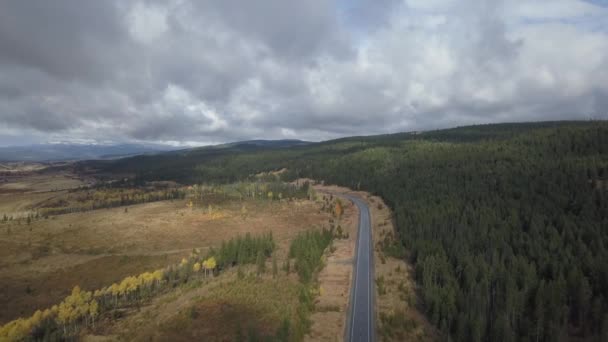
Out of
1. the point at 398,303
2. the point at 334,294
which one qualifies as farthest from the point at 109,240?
the point at 398,303

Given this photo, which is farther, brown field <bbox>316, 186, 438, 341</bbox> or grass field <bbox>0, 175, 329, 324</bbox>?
grass field <bbox>0, 175, 329, 324</bbox>

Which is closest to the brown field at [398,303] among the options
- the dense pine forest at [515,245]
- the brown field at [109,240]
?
the dense pine forest at [515,245]

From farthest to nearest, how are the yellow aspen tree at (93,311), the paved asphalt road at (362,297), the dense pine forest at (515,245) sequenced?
the yellow aspen tree at (93,311), the dense pine forest at (515,245), the paved asphalt road at (362,297)

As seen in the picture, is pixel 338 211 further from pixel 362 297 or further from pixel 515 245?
pixel 362 297

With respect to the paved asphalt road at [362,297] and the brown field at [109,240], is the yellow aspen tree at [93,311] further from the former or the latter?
the paved asphalt road at [362,297]

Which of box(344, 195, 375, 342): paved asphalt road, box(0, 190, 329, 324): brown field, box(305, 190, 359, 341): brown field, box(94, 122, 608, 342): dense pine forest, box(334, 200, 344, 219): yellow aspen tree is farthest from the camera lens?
box(334, 200, 344, 219): yellow aspen tree

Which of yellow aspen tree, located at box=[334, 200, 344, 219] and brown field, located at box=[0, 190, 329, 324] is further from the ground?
yellow aspen tree, located at box=[334, 200, 344, 219]

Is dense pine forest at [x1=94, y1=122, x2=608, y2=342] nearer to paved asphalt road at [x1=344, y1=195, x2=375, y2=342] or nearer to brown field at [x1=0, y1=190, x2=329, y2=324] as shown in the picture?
paved asphalt road at [x1=344, y1=195, x2=375, y2=342]

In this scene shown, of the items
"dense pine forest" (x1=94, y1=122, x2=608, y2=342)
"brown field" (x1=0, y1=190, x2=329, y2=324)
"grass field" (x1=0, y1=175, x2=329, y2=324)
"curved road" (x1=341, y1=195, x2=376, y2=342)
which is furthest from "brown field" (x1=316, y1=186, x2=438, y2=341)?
"grass field" (x1=0, y1=175, x2=329, y2=324)

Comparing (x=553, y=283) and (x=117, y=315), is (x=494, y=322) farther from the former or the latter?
(x=117, y=315)
